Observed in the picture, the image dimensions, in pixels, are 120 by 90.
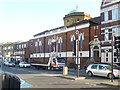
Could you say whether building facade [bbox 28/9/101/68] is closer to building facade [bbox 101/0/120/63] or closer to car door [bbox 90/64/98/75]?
building facade [bbox 101/0/120/63]

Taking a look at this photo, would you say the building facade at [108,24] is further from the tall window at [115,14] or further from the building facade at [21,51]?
the building facade at [21,51]

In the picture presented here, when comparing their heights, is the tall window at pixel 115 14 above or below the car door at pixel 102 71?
above

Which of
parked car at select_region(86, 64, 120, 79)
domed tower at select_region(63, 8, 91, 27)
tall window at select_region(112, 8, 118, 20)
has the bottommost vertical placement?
parked car at select_region(86, 64, 120, 79)

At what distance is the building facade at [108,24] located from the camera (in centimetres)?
4781

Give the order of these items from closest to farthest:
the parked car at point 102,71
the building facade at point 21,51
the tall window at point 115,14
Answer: the parked car at point 102,71
the tall window at point 115,14
the building facade at point 21,51

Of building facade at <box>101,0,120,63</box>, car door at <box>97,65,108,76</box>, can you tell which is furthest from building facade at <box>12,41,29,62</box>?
car door at <box>97,65,108,76</box>

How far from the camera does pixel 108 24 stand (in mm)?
49969

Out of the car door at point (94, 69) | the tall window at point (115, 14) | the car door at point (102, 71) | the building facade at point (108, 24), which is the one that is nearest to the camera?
the car door at point (102, 71)

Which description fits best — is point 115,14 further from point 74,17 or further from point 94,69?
point 74,17

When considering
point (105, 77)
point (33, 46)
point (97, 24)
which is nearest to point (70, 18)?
point (33, 46)

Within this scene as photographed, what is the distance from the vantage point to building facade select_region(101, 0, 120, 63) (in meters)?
47.8

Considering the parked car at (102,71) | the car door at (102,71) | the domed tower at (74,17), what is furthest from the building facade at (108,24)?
the domed tower at (74,17)

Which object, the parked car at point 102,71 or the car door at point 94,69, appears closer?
the parked car at point 102,71

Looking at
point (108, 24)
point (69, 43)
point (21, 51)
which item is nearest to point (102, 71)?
point (108, 24)
